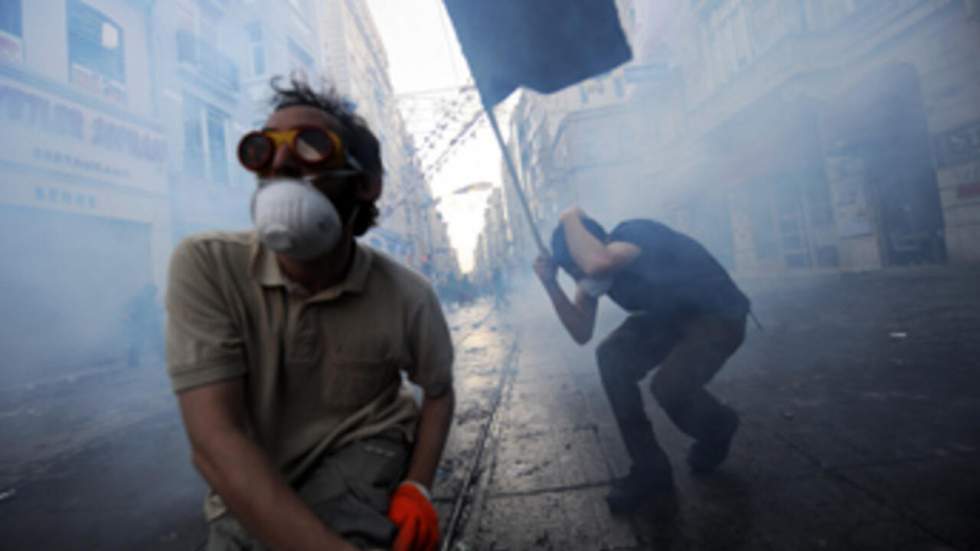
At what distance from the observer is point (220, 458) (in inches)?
36.5

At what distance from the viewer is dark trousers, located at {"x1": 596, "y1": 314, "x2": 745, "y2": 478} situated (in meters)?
2.28

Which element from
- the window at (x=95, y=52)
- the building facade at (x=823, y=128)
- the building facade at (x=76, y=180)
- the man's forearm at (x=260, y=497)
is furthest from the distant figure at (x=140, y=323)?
the building facade at (x=823, y=128)

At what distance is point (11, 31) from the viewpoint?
336 inches

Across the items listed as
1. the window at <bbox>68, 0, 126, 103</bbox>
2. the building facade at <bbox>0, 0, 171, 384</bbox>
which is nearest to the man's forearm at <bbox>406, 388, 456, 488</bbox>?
the building facade at <bbox>0, 0, 171, 384</bbox>

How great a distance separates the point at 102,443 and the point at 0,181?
680 cm

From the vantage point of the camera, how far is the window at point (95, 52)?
9883 mm

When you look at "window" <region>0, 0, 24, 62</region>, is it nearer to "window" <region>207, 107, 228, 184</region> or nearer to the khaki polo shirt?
"window" <region>207, 107, 228, 184</region>

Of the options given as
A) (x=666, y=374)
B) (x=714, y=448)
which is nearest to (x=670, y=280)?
(x=666, y=374)

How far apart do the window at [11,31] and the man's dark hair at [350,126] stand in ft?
35.5

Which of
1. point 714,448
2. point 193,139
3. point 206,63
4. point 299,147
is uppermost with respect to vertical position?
point 206,63

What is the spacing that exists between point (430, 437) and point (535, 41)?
5.41ft

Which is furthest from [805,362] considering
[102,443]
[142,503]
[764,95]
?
[764,95]

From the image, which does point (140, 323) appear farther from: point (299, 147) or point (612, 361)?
point (299, 147)

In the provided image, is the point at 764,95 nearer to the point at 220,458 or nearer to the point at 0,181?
the point at 220,458
